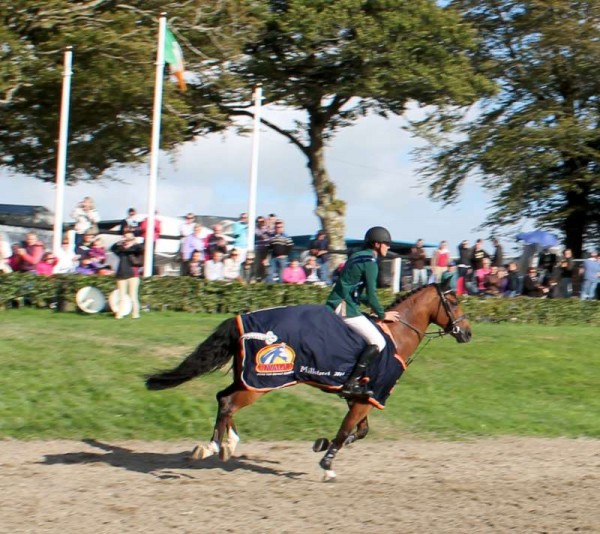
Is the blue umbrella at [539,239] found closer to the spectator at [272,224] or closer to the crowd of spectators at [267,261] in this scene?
the crowd of spectators at [267,261]

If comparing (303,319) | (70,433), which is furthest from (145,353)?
(303,319)

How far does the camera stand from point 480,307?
64.7 feet

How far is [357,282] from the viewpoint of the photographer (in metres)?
8.81

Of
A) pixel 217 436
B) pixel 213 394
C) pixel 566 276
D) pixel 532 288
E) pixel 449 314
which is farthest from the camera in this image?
pixel 566 276

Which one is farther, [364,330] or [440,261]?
[440,261]

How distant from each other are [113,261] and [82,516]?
42.2 ft

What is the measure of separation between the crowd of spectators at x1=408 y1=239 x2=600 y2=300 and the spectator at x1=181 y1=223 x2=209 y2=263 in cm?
451

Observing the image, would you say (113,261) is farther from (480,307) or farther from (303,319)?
(303,319)

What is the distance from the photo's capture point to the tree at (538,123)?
99.3ft

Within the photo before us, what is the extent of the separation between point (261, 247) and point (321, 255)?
128 centimetres

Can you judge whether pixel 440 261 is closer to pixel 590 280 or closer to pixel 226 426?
pixel 590 280

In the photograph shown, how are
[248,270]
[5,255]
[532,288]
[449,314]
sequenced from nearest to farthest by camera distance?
[449,314] → [5,255] → [248,270] → [532,288]

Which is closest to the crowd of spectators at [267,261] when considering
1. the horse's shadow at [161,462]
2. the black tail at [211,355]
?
the horse's shadow at [161,462]

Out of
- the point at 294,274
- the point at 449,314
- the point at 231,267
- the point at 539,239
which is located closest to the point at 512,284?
the point at 539,239
